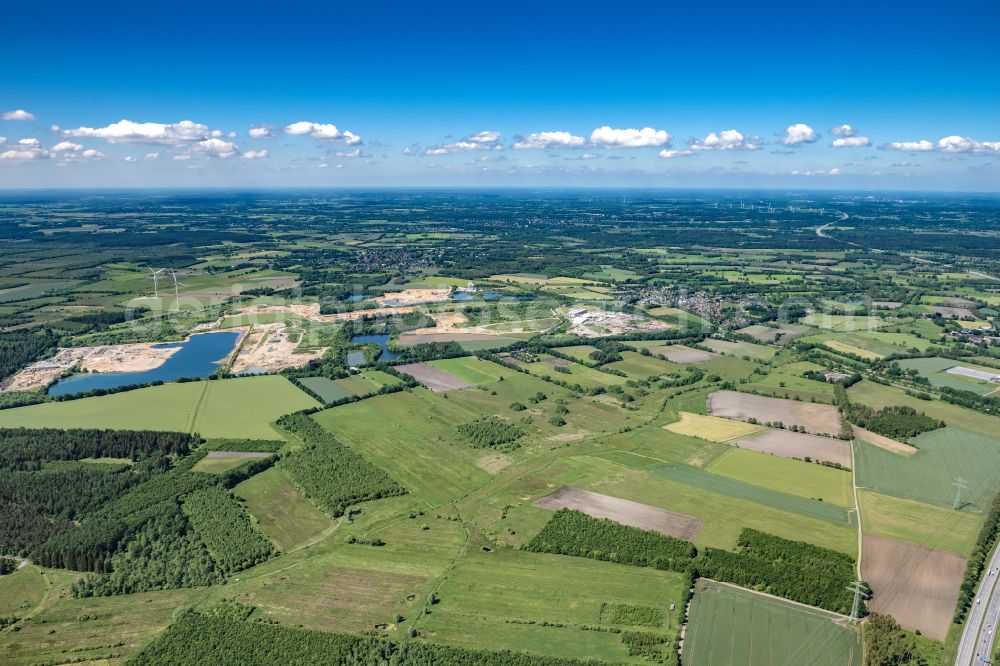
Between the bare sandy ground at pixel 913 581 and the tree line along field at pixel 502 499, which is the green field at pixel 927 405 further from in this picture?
the bare sandy ground at pixel 913 581

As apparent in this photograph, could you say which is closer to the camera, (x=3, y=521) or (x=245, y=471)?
(x=3, y=521)

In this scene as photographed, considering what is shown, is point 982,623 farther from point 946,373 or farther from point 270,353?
point 270,353

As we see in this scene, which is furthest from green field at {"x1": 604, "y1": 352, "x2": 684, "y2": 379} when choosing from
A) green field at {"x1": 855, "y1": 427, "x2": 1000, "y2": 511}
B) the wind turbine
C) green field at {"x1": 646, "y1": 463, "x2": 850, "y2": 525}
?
the wind turbine

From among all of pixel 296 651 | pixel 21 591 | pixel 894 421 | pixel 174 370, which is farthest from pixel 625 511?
pixel 174 370

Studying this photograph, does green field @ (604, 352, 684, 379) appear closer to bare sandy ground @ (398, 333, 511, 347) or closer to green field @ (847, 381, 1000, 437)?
bare sandy ground @ (398, 333, 511, 347)

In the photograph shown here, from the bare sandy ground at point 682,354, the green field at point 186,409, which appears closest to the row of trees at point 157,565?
the green field at point 186,409

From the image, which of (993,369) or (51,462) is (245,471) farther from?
(993,369)

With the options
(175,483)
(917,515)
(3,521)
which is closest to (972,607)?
(917,515)
